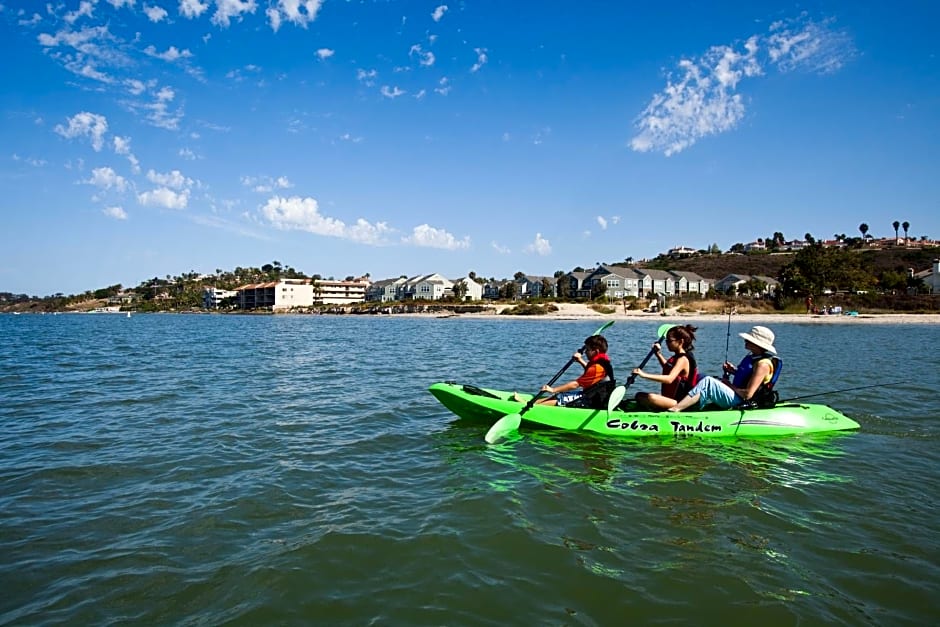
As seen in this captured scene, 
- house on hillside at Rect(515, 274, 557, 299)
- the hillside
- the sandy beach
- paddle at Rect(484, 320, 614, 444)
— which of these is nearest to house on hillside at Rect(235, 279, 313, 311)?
house on hillside at Rect(515, 274, 557, 299)

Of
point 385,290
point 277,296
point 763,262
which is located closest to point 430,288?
point 385,290

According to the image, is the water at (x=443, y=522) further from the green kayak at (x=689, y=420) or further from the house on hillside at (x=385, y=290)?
the house on hillside at (x=385, y=290)

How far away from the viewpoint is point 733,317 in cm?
5881

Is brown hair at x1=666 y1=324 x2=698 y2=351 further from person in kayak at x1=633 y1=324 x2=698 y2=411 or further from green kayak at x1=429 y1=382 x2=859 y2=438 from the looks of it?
green kayak at x1=429 y1=382 x2=859 y2=438

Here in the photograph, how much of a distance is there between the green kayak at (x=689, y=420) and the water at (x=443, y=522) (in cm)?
23

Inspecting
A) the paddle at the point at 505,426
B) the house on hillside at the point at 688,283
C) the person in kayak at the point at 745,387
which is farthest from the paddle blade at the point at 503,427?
the house on hillside at the point at 688,283

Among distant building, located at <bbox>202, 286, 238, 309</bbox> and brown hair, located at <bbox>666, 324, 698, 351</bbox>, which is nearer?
brown hair, located at <bbox>666, 324, 698, 351</bbox>

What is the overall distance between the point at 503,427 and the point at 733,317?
57.8 metres

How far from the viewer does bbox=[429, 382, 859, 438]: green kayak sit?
341 inches

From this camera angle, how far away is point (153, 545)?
5148 mm

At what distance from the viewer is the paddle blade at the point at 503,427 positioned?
28.1 ft

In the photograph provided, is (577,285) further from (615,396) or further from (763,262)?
(615,396)

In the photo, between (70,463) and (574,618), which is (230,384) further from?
(574,618)

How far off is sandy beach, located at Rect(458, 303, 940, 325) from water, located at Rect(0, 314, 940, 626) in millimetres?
49105
